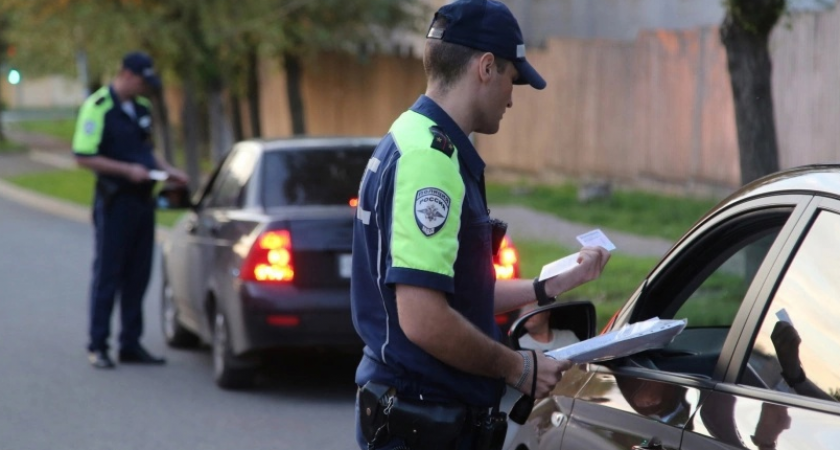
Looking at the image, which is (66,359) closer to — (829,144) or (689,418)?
(689,418)

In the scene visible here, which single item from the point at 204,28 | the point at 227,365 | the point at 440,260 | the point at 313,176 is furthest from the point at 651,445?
the point at 204,28

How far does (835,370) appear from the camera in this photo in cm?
288

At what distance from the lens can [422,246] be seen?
3.13 metres

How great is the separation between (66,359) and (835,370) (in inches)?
309

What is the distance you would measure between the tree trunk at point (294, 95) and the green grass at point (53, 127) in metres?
25.5

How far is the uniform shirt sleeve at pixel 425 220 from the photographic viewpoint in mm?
3131

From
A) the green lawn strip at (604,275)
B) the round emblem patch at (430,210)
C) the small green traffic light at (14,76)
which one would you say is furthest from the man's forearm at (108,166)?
the small green traffic light at (14,76)

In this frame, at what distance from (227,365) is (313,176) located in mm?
1284

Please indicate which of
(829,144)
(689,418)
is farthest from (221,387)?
(829,144)

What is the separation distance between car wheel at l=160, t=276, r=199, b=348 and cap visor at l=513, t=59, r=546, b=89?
24.1 feet

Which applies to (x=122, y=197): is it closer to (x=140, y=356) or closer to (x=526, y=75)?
(x=140, y=356)

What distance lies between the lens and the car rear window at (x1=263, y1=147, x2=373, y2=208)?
877 cm

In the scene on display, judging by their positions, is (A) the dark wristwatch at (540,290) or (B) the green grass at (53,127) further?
(B) the green grass at (53,127)

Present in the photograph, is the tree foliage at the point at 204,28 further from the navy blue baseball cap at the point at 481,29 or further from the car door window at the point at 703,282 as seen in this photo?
the navy blue baseball cap at the point at 481,29
